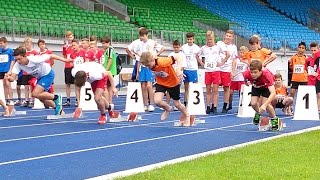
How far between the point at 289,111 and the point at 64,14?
16347 mm

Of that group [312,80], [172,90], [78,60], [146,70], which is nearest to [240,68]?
[312,80]

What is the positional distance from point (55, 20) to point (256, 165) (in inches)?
853

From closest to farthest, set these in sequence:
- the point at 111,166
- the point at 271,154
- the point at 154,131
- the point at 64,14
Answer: the point at 111,166
the point at 271,154
the point at 154,131
the point at 64,14

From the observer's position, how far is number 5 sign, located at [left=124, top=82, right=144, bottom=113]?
15.8 m

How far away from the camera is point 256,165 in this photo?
781 centimetres

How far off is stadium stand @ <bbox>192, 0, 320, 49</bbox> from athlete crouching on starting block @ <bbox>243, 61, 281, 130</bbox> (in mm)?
27048

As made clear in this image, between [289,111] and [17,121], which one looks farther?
[289,111]

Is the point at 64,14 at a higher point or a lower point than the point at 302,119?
higher

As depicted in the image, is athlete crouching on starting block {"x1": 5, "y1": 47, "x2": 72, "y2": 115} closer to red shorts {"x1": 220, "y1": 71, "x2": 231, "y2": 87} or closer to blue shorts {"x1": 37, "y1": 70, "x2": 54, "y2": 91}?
blue shorts {"x1": 37, "y1": 70, "x2": 54, "y2": 91}

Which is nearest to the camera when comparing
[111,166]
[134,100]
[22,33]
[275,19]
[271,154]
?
[111,166]

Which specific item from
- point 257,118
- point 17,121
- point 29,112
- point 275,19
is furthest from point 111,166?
point 275,19

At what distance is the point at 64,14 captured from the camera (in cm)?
3045

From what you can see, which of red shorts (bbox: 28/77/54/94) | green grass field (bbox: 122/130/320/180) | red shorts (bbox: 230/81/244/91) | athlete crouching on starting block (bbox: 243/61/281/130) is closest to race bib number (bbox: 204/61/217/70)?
red shorts (bbox: 230/81/244/91)

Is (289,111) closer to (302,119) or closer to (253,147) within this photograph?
(302,119)
